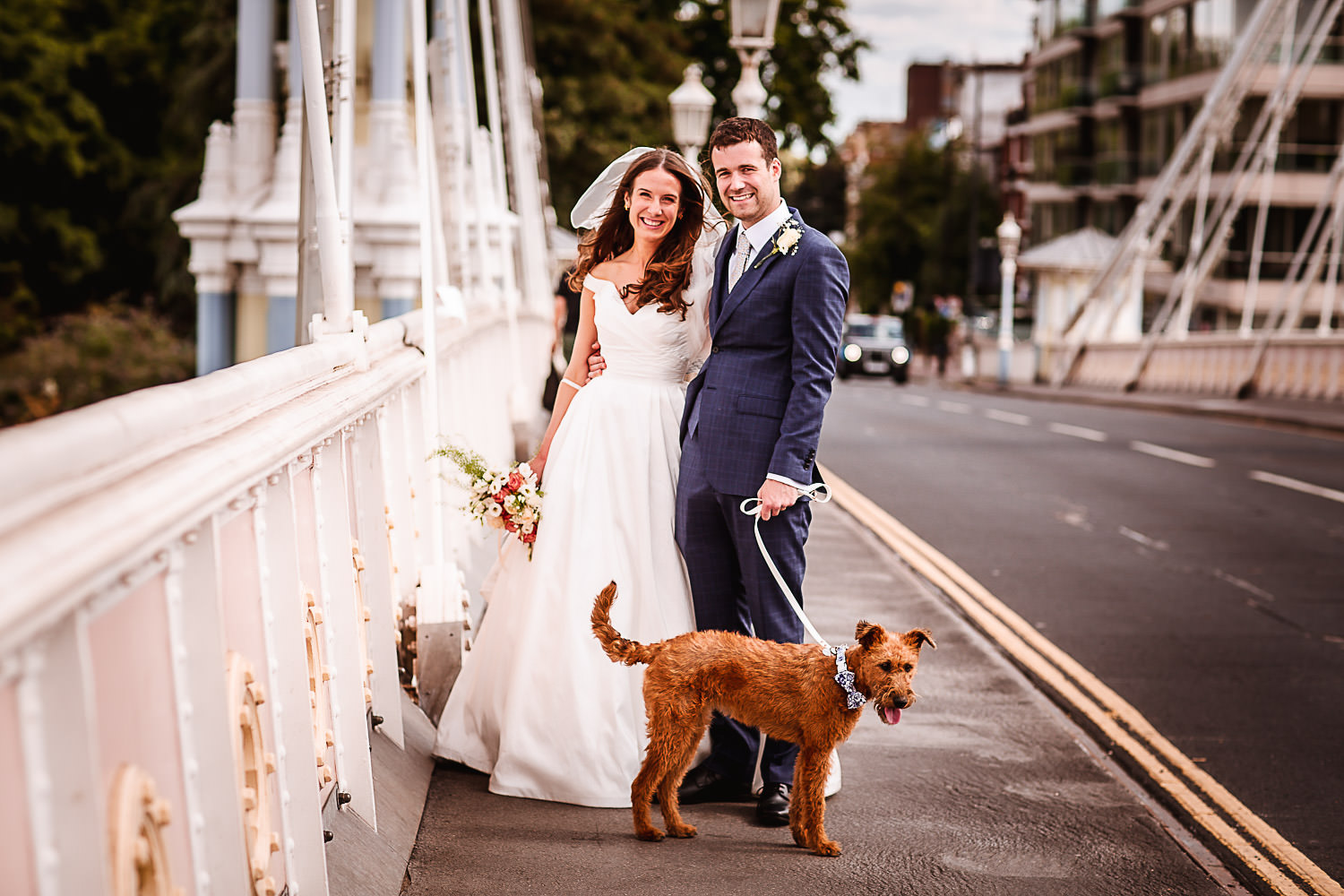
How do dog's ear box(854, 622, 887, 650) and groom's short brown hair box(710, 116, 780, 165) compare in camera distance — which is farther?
groom's short brown hair box(710, 116, 780, 165)

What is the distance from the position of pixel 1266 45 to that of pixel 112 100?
93.6 ft

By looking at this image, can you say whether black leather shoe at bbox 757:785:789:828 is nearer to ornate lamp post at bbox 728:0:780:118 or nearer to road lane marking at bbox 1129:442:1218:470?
ornate lamp post at bbox 728:0:780:118

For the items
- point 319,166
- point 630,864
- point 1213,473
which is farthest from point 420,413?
point 1213,473

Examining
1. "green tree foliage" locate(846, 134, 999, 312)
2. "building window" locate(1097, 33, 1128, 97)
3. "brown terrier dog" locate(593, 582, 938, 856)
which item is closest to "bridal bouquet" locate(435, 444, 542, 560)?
"brown terrier dog" locate(593, 582, 938, 856)

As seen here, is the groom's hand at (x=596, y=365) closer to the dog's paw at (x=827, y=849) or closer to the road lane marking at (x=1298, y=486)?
the dog's paw at (x=827, y=849)

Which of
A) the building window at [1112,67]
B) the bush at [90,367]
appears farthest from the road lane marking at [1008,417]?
the building window at [1112,67]

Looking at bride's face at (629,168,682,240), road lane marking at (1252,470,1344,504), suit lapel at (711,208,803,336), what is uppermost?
bride's face at (629,168,682,240)

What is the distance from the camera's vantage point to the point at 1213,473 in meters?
15.3

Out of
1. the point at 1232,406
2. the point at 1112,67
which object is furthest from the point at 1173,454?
the point at 1112,67

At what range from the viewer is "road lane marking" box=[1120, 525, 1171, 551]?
10667 millimetres

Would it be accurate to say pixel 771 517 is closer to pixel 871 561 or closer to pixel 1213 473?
pixel 871 561

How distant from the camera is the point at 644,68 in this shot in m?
31.2

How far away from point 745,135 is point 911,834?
213 cm

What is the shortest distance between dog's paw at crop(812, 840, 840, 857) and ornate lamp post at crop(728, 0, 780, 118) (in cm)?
954
